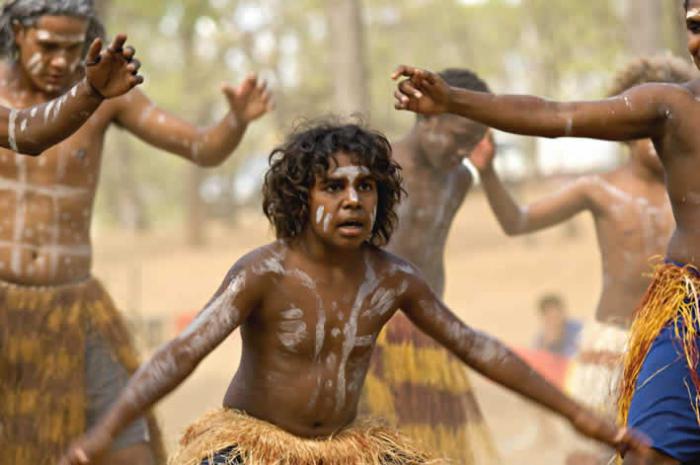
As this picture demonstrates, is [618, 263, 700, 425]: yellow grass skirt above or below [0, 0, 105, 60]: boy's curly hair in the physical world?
below

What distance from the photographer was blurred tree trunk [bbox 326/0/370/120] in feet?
34.1

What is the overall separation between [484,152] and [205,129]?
3.70 feet

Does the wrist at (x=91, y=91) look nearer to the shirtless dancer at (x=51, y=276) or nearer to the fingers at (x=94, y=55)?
the fingers at (x=94, y=55)

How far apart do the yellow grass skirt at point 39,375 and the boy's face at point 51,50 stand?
2.39 ft

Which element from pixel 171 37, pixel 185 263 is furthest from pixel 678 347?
pixel 171 37

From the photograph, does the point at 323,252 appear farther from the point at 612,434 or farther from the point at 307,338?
the point at 612,434

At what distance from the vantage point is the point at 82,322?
4156 mm

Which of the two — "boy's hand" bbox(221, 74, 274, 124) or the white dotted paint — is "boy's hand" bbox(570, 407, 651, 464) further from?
"boy's hand" bbox(221, 74, 274, 124)

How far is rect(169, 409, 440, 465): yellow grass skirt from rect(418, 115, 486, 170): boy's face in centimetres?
157

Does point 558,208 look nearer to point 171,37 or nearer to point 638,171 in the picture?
point 638,171

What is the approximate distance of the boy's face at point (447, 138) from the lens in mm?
4574

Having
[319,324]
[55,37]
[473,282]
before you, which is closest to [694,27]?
[319,324]

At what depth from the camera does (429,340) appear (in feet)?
15.3

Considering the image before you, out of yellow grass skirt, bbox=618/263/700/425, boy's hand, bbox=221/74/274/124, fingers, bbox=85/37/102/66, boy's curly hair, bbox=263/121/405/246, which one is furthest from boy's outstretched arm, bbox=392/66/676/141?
boy's hand, bbox=221/74/274/124
